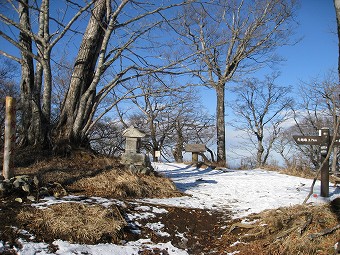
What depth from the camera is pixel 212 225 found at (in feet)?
17.0

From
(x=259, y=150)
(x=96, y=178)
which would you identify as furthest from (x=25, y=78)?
(x=259, y=150)

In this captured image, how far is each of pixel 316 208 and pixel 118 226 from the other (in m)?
2.75

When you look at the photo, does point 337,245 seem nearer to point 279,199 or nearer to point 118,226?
point 118,226

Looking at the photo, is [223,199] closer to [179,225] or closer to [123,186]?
[123,186]

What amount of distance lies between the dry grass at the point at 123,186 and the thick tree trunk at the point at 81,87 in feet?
5.60

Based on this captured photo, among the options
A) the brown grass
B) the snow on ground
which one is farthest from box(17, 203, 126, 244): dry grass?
the snow on ground

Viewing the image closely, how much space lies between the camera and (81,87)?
27.3 ft

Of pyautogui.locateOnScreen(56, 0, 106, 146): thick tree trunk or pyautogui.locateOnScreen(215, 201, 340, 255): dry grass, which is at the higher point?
pyautogui.locateOnScreen(56, 0, 106, 146): thick tree trunk

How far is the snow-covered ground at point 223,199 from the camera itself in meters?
3.62

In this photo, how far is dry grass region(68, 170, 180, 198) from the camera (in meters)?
5.96

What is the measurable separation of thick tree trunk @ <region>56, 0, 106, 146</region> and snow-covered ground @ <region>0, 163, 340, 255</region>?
288 centimetres

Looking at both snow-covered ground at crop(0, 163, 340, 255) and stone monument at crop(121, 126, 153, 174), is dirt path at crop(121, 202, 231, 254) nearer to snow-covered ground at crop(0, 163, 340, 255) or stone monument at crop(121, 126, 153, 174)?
snow-covered ground at crop(0, 163, 340, 255)

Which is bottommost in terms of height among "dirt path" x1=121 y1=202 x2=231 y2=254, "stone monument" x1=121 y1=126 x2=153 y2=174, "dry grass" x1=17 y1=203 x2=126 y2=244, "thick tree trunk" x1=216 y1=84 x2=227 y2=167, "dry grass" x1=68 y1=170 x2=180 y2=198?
"dirt path" x1=121 y1=202 x2=231 y2=254

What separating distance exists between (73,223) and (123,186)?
88.2 inches
